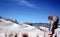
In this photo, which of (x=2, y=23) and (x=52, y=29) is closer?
(x=52, y=29)

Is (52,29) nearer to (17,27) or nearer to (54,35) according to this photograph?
(54,35)

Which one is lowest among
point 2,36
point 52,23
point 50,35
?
point 2,36

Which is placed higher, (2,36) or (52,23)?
(52,23)

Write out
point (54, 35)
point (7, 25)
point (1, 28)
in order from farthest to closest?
point (7, 25) → point (1, 28) → point (54, 35)

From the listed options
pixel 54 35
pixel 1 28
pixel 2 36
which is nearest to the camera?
pixel 54 35

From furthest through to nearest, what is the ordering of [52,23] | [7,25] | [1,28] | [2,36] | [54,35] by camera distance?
[7,25], [1,28], [2,36], [52,23], [54,35]

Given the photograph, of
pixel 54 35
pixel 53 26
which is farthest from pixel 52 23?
pixel 54 35

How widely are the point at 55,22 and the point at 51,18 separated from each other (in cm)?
11

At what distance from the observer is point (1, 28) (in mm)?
9578

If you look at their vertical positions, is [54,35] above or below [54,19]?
below

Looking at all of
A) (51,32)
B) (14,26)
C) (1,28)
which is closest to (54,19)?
(51,32)

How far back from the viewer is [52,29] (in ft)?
9.82

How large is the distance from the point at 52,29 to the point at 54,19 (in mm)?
174

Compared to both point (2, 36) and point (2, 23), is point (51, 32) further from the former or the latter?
point (2, 23)
